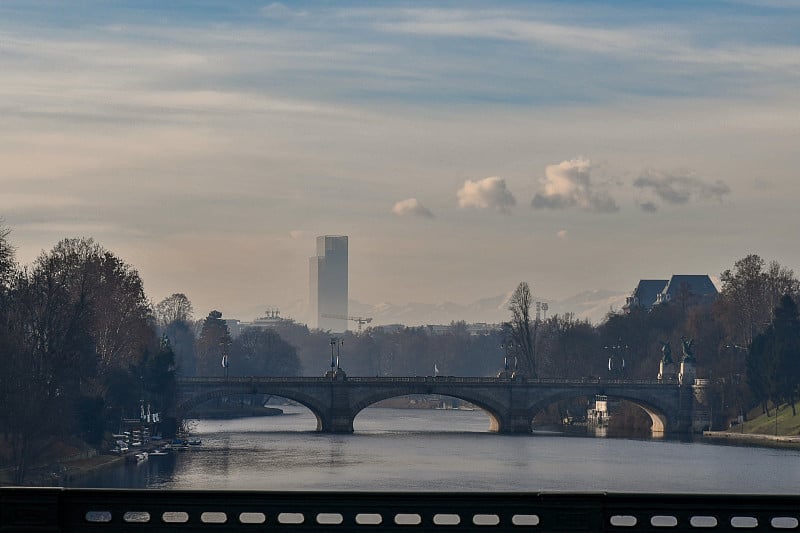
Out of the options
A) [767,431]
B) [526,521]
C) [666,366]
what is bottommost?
[526,521]

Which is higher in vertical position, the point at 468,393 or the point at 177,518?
the point at 468,393

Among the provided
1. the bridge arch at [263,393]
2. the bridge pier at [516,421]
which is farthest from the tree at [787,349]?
the bridge arch at [263,393]

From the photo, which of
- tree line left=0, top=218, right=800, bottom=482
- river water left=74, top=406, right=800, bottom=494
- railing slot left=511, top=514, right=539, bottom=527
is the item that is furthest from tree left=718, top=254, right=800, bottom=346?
railing slot left=511, top=514, right=539, bottom=527

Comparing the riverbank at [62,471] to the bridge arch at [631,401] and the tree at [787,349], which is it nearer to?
the bridge arch at [631,401]

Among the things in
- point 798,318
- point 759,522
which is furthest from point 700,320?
point 759,522

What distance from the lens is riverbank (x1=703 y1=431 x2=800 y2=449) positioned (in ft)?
426

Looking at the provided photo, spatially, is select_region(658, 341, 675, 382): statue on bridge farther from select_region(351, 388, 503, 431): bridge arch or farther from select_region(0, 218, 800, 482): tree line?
select_region(351, 388, 503, 431): bridge arch

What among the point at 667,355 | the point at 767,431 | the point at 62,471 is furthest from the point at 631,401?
the point at 62,471

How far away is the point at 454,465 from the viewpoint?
4348 inches

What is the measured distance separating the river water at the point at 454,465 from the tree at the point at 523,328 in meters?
28.1

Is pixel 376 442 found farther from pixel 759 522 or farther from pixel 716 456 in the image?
pixel 759 522

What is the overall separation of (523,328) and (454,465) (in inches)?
2840

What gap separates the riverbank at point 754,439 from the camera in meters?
130

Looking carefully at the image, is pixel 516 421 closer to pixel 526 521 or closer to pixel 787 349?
pixel 787 349
